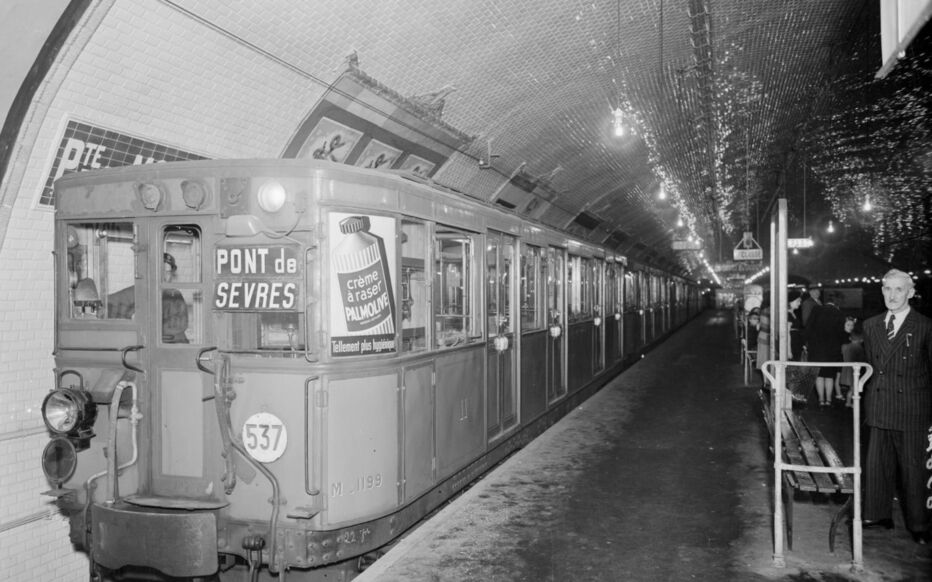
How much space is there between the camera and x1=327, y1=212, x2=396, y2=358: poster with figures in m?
4.33

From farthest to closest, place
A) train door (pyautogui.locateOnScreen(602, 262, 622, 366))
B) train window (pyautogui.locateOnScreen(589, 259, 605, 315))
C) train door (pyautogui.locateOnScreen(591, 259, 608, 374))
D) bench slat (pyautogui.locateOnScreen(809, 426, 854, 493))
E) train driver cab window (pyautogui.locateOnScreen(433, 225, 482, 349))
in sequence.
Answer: train door (pyautogui.locateOnScreen(602, 262, 622, 366)) < train door (pyautogui.locateOnScreen(591, 259, 608, 374)) < train window (pyautogui.locateOnScreen(589, 259, 605, 315)) < train driver cab window (pyautogui.locateOnScreen(433, 225, 482, 349)) < bench slat (pyautogui.locateOnScreen(809, 426, 854, 493))

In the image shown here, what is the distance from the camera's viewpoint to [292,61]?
6.93 meters

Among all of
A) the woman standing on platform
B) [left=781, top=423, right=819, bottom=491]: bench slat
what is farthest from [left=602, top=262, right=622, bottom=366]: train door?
[left=781, top=423, right=819, bottom=491]: bench slat

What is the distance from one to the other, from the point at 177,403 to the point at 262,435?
648mm

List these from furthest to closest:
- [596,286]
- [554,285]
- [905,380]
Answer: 1. [596,286]
2. [554,285]
3. [905,380]

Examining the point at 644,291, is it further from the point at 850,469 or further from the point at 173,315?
the point at 173,315

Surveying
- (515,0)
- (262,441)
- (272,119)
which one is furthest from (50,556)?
(515,0)

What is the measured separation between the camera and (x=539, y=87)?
395 inches

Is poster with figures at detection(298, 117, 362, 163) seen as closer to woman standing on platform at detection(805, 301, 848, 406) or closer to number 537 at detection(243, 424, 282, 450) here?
number 537 at detection(243, 424, 282, 450)

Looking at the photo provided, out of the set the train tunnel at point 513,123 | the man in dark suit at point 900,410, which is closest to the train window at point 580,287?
the train tunnel at point 513,123

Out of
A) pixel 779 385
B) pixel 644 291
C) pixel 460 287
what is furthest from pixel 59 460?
pixel 644 291

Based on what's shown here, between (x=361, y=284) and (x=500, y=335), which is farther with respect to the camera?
(x=500, y=335)

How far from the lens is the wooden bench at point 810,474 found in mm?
4660

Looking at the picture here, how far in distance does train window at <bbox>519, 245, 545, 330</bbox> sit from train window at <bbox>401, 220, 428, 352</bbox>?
235 cm
